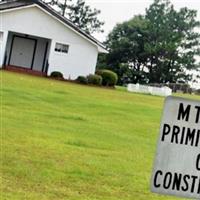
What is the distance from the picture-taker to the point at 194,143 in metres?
→ 3.45

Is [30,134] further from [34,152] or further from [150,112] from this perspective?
[150,112]

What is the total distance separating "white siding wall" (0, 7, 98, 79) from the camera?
41312 millimetres

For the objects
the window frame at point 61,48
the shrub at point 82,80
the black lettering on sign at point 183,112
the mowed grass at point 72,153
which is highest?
the window frame at point 61,48

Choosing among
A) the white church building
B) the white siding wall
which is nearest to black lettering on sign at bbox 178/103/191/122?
the white church building

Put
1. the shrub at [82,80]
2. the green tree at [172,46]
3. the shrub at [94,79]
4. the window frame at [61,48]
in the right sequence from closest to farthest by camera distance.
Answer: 1. the shrub at [94,79]
2. the shrub at [82,80]
3. the window frame at [61,48]
4. the green tree at [172,46]

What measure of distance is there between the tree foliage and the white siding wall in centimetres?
2114

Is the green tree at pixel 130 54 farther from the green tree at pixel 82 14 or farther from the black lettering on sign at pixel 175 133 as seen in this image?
the black lettering on sign at pixel 175 133


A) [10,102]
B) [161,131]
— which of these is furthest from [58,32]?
[161,131]

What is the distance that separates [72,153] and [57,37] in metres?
31.6

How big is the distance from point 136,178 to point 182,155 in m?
6.45

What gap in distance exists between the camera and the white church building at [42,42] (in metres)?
41.3

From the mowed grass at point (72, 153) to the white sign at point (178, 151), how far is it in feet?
15.1

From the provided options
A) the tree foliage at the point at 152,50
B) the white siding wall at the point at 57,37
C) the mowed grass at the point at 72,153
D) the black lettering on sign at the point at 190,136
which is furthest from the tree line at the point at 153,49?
the black lettering on sign at the point at 190,136

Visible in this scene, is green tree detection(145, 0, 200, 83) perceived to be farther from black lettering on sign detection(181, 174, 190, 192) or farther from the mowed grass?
black lettering on sign detection(181, 174, 190, 192)
